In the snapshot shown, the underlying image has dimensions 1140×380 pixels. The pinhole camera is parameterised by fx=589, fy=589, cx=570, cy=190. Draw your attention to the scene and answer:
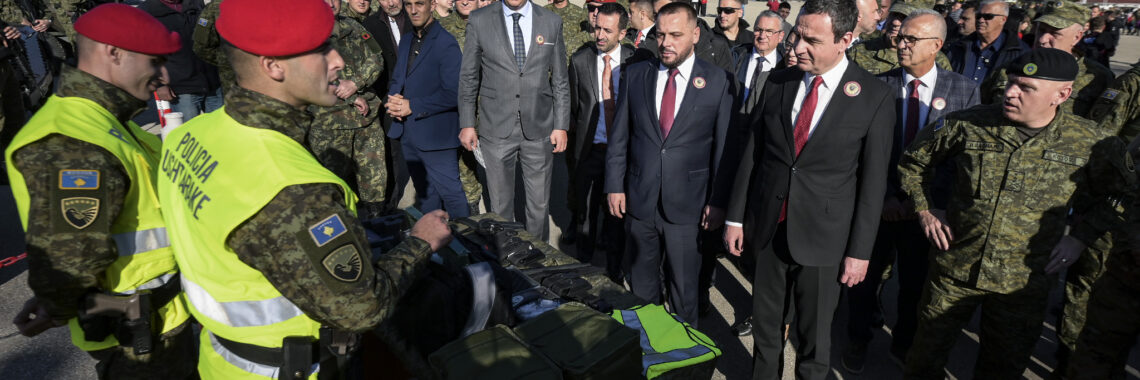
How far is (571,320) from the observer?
2.44 metres

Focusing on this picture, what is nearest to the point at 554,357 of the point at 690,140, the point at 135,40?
the point at 690,140

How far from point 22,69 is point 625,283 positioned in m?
7.89

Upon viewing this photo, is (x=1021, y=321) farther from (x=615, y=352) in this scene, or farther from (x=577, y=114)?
(x=577, y=114)

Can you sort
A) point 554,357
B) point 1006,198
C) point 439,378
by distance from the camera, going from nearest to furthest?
point 439,378 → point 554,357 → point 1006,198

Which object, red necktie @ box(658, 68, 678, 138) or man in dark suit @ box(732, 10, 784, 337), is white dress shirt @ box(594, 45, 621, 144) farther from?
red necktie @ box(658, 68, 678, 138)

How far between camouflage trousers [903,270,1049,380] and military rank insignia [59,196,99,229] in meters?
3.61

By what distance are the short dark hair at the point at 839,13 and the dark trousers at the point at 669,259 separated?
53.8 inches

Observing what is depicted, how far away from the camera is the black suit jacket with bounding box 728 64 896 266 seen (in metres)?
2.69

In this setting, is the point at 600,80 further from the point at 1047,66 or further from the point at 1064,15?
the point at 1064,15

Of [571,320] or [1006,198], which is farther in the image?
[1006,198]

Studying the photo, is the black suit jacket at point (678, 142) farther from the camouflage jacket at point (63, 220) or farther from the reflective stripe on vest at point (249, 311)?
the camouflage jacket at point (63, 220)

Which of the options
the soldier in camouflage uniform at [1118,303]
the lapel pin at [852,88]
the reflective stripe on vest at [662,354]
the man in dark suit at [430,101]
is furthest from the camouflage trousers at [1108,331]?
the man in dark suit at [430,101]

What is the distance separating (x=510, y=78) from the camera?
15.2 ft

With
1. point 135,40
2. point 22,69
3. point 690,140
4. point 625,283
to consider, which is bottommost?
point 625,283
